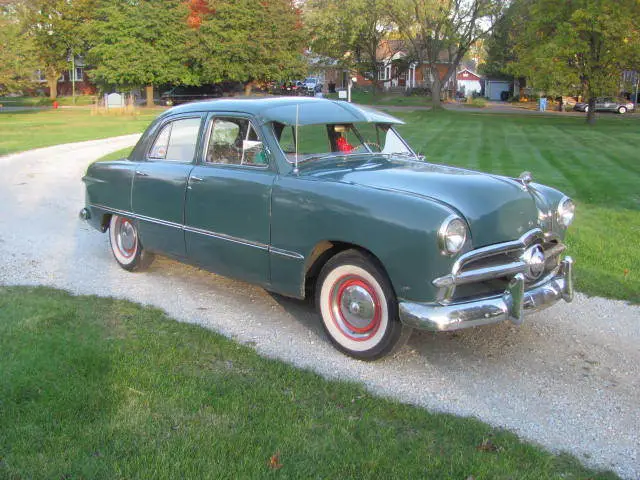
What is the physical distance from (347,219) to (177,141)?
2402 millimetres

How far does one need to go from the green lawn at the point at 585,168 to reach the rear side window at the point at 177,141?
3989mm

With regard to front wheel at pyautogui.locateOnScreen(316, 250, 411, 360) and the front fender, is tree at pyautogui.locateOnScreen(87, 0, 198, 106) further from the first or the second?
front wheel at pyautogui.locateOnScreen(316, 250, 411, 360)

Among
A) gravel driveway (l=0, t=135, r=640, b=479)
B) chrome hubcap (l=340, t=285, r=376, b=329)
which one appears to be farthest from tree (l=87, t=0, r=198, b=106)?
chrome hubcap (l=340, t=285, r=376, b=329)

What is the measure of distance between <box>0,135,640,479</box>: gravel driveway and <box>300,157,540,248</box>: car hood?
37.6 inches

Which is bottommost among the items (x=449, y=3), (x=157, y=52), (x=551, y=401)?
(x=551, y=401)

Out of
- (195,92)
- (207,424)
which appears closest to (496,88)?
(195,92)

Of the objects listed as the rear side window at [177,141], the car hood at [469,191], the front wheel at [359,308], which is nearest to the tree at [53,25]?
the rear side window at [177,141]

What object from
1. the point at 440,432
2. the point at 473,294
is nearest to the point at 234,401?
the point at 440,432

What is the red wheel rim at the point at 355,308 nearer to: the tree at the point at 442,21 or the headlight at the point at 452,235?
the headlight at the point at 452,235

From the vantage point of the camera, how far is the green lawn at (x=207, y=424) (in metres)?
3.20

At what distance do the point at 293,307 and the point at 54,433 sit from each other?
2.69 m

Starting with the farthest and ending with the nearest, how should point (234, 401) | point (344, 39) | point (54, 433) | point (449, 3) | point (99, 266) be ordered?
point (344, 39) → point (449, 3) → point (99, 266) → point (234, 401) → point (54, 433)

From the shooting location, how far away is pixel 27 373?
4.12 m

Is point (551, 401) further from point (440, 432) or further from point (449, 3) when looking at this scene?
point (449, 3)
